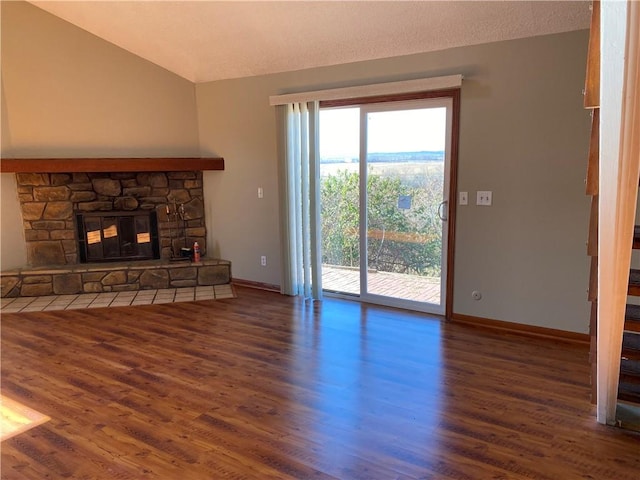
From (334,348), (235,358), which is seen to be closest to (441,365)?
(334,348)

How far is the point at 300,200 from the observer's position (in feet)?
14.5

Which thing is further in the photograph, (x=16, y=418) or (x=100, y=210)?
(x=100, y=210)

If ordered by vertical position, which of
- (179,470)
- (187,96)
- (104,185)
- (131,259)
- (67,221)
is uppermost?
(187,96)

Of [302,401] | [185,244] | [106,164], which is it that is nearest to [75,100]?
[106,164]

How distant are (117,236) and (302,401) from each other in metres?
3.53

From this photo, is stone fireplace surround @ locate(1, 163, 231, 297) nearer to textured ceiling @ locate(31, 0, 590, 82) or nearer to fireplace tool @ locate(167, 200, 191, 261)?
fireplace tool @ locate(167, 200, 191, 261)

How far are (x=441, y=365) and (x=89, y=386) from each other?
2359 millimetres

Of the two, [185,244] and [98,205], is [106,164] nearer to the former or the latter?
[98,205]

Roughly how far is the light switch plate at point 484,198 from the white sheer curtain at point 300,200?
154 centimetres

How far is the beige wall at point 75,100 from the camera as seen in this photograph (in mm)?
4363

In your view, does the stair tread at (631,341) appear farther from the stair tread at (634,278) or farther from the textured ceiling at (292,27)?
the textured ceiling at (292,27)

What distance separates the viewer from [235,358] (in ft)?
10.3

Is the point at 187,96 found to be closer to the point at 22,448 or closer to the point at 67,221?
the point at 67,221

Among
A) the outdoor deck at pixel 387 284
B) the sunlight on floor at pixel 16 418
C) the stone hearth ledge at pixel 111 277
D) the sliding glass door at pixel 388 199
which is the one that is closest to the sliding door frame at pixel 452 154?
the sliding glass door at pixel 388 199
